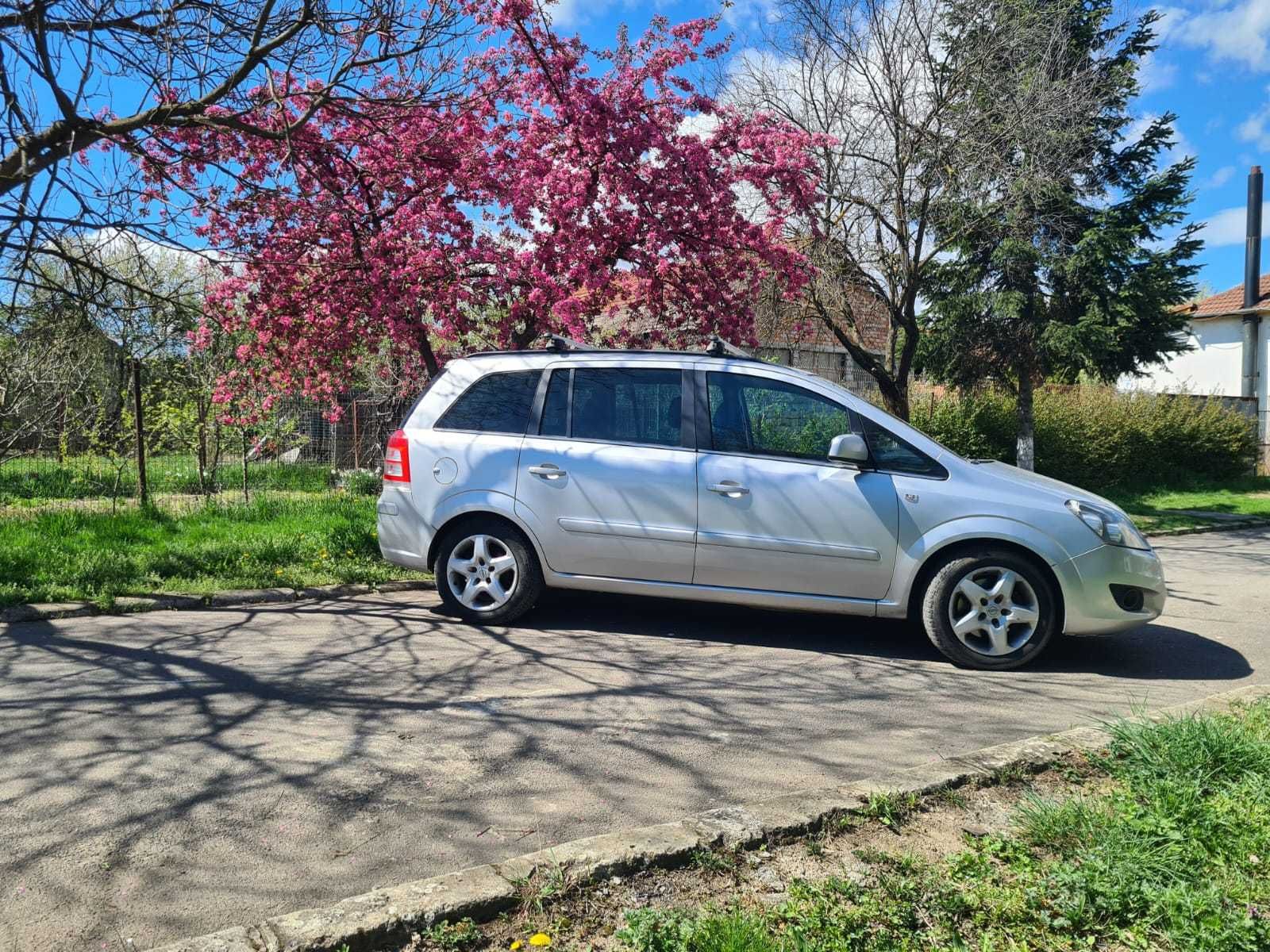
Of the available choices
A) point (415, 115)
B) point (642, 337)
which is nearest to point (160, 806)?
point (415, 115)

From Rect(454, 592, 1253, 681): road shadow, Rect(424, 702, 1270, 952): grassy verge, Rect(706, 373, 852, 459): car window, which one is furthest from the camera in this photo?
Rect(706, 373, 852, 459): car window

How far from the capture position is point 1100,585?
578cm

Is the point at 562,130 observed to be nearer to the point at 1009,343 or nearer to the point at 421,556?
the point at 421,556

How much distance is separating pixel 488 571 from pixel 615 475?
3.75ft

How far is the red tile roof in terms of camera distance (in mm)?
36000

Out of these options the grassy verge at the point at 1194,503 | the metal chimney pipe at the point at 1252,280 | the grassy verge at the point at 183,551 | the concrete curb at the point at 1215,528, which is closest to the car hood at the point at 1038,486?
the grassy verge at the point at 183,551

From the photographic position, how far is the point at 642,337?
33.6 ft

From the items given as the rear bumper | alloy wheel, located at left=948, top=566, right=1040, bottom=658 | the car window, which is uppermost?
the car window

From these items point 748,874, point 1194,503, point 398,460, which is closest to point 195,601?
point 398,460

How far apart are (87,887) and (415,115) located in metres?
7.13

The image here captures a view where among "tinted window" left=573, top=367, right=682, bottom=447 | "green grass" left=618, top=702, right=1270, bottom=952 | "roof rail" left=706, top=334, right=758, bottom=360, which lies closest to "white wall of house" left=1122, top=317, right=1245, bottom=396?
"roof rail" left=706, top=334, right=758, bottom=360

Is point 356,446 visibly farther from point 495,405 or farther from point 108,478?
point 495,405

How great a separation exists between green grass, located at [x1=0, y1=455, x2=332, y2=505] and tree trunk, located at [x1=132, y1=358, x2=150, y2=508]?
0.51ft

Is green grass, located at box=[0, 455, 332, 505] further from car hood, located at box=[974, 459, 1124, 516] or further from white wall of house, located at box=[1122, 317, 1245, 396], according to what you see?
white wall of house, located at box=[1122, 317, 1245, 396]
